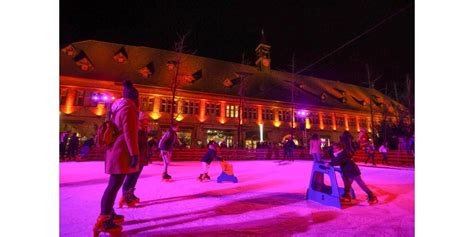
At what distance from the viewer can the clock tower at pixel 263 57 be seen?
37.9 meters

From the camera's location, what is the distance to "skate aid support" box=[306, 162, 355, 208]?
181 inches

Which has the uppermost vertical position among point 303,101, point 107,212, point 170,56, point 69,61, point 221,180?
point 170,56

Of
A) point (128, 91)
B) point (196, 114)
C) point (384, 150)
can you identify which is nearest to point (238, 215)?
point (128, 91)

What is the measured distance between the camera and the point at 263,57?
125 ft

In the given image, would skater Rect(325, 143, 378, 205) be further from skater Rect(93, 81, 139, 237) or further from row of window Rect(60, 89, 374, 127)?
row of window Rect(60, 89, 374, 127)

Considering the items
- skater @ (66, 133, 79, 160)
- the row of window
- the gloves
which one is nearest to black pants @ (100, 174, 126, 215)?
the gloves

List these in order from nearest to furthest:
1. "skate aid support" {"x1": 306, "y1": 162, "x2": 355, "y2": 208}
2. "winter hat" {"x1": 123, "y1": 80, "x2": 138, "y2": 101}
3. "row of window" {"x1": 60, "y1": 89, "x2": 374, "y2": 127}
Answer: "winter hat" {"x1": 123, "y1": 80, "x2": 138, "y2": 101}, "skate aid support" {"x1": 306, "y1": 162, "x2": 355, "y2": 208}, "row of window" {"x1": 60, "y1": 89, "x2": 374, "y2": 127}

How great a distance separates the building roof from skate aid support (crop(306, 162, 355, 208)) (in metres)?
23.3

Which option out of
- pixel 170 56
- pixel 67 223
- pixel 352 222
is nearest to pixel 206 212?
pixel 67 223

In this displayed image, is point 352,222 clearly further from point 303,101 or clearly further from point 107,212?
point 303,101

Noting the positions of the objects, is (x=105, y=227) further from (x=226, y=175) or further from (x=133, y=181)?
(x=226, y=175)

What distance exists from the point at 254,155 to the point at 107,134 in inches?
776

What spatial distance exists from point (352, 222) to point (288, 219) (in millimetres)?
975

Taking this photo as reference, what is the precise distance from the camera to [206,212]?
4.01m
